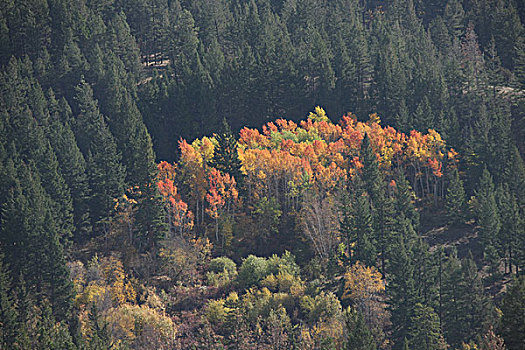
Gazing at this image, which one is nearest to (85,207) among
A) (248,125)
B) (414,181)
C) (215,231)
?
(215,231)

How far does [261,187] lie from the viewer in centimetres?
10650

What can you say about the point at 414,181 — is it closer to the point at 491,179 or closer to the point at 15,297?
the point at 491,179

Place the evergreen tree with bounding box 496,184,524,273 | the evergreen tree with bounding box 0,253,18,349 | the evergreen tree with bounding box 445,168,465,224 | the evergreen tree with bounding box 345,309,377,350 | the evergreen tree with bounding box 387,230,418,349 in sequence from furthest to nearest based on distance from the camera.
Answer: the evergreen tree with bounding box 445,168,465,224 → the evergreen tree with bounding box 496,184,524,273 → the evergreen tree with bounding box 0,253,18,349 → the evergreen tree with bounding box 387,230,418,349 → the evergreen tree with bounding box 345,309,377,350

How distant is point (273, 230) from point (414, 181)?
20163 mm

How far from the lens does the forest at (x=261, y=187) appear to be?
9100cm

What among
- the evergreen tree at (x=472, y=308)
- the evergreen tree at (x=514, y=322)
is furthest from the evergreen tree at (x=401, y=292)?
the evergreen tree at (x=514, y=322)

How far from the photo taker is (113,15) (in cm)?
15675

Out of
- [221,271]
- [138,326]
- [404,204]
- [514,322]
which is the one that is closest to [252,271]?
[221,271]

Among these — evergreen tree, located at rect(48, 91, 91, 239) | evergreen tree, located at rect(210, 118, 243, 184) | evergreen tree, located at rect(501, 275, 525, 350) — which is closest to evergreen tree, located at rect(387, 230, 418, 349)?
evergreen tree, located at rect(501, 275, 525, 350)

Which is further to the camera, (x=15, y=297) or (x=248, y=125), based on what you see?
(x=248, y=125)

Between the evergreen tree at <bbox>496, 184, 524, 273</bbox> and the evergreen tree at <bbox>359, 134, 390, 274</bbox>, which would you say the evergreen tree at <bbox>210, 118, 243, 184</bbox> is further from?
the evergreen tree at <bbox>496, 184, 524, 273</bbox>

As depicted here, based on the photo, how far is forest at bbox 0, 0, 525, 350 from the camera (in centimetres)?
9100

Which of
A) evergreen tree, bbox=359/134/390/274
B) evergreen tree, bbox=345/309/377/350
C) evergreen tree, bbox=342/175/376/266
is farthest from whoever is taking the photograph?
evergreen tree, bbox=359/134/390/274

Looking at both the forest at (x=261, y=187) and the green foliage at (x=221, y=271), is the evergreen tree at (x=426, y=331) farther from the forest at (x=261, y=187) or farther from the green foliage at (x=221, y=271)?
the green foliage at (x=221, y=271)
